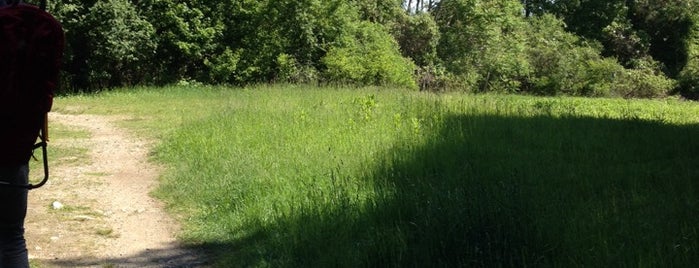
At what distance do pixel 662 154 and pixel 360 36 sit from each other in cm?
2013

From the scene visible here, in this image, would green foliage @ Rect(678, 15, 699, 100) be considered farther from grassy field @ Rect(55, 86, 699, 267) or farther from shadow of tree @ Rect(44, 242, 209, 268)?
shadow of tree @ Rect(44, 242, 209, 268)

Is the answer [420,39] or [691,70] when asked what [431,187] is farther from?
[691,70]

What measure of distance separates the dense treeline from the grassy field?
29.2 ft

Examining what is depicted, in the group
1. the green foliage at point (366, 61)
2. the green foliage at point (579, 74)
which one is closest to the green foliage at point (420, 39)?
the green foliage at point (579, 74)

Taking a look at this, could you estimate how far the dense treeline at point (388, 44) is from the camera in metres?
21.8

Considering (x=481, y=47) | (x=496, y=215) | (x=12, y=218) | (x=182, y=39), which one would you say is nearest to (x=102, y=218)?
(x=12, y=218)

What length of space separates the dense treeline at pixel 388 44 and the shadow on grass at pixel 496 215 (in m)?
11.3

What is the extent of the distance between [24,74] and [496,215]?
119 inches

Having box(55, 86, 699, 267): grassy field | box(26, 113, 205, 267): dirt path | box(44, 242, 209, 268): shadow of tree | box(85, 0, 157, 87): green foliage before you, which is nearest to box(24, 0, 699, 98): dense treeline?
box(85, 0, 157, 87): green foliage

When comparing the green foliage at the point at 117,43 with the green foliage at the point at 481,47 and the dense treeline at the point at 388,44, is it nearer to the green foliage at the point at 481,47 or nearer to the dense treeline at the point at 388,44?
the dense treeline at the point at 388,44

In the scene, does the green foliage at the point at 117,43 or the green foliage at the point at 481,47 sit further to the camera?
the green foliage at the point at 481,47

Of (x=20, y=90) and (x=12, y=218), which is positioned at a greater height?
(x=20, y=90)

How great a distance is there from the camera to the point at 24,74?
3123 millimetres

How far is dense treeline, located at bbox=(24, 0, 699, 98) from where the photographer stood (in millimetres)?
21781
